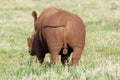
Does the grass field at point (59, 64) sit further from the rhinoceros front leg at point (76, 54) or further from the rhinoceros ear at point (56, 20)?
the rhinoceros ear at point (56, 20)

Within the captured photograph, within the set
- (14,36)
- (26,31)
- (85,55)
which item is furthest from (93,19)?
(85,55)

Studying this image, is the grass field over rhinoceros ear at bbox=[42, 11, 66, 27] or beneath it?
beneath

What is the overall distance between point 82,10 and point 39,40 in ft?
55.7

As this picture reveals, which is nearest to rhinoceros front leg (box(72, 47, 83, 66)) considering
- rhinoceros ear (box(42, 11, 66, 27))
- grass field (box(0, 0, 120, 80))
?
grass field (box(0, 0, 120, 80))

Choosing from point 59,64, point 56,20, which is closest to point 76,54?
point 59,64

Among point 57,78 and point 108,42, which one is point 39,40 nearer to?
point 57,78

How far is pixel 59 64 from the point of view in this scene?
7977 mm

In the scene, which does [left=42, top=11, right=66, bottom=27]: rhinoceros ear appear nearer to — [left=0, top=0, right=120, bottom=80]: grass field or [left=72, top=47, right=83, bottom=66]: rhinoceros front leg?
[left=72, top=47, right=83, bottom=66]: rhinoceros front leg

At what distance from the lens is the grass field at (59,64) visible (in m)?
6.29

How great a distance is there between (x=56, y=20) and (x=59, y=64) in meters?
0.83

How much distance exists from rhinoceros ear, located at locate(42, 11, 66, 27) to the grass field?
2.45 ft

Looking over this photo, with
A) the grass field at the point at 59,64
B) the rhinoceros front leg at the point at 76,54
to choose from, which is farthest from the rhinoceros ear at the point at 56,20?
the grass field at the point at 59,64

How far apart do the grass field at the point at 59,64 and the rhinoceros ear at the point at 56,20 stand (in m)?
0.75

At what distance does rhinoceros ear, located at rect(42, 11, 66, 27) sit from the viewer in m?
7.68
